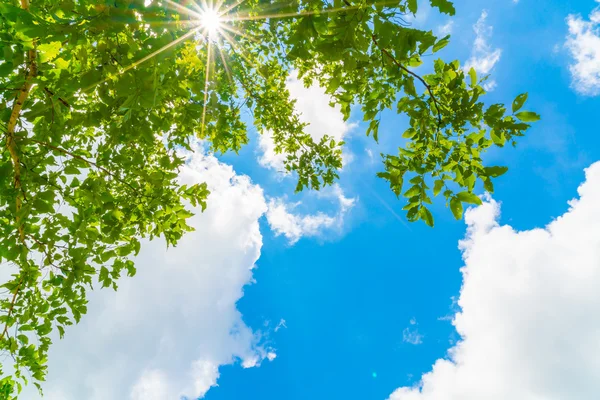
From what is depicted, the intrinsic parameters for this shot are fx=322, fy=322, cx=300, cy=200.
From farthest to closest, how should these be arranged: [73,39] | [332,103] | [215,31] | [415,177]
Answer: [332,103] → [215,31] → [415,177] → [73,39]

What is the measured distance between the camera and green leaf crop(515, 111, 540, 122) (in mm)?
2525

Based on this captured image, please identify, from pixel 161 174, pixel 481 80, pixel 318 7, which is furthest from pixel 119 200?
pixel 481 80

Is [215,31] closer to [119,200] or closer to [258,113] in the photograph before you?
[258,113]

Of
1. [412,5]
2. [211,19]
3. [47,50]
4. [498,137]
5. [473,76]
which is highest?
[211,19]

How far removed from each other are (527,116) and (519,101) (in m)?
0.15

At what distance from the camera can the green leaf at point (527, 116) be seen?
2.53m

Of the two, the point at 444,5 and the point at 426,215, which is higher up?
the point at 444,5

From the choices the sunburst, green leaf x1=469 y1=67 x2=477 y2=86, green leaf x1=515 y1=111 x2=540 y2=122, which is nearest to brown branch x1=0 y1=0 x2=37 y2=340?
the sunburst

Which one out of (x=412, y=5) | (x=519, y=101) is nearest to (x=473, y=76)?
(x=519, y=101)

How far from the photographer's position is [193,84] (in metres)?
2.51

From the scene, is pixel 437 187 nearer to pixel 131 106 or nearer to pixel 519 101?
pixel 519 101

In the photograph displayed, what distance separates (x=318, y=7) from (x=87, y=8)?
60.3 inches

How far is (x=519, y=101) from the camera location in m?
2.52

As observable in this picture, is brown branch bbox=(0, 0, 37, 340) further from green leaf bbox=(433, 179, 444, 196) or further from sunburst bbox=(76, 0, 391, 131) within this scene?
green leaf bbox=(433, 179, 444, 196)
